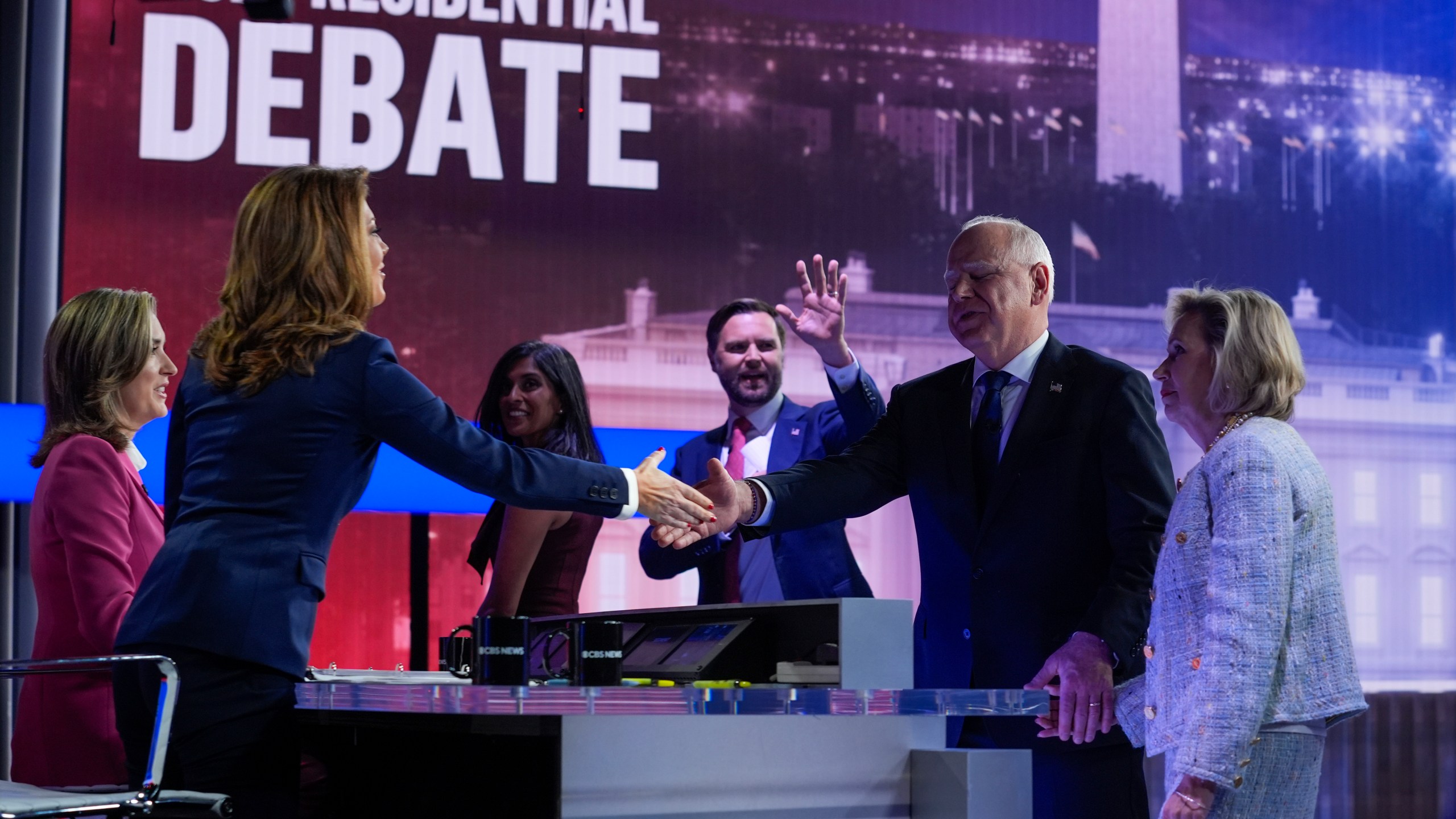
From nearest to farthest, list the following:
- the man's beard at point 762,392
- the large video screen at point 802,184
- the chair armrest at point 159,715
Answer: the chair armrest at point 159,715 → the man's beard at point 762,392 → the large video screen at point 802,184

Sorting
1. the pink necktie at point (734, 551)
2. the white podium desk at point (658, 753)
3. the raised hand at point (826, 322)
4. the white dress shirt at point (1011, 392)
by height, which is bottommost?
the white podium desk at point (658, 753)

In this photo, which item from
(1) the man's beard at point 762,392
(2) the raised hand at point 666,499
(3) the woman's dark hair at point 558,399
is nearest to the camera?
(2) the raised hand at point 666,499

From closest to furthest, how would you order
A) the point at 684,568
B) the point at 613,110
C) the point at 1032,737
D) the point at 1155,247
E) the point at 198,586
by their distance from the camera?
the point at 198,586, the point at 1032,737, the point at 684,568, the point at 613,110, the point at 1155,247

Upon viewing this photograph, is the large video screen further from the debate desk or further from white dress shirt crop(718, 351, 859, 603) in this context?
the debate desk

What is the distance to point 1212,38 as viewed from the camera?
648 centimetres

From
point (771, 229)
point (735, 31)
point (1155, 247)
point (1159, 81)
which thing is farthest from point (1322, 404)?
point (735, 31)

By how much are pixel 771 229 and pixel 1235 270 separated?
210 centimetres

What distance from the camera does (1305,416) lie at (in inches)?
248

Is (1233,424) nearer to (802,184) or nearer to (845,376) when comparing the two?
(845,376)

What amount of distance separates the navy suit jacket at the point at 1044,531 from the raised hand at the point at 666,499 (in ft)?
1.44

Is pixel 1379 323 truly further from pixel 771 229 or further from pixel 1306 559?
pixel 1306 559

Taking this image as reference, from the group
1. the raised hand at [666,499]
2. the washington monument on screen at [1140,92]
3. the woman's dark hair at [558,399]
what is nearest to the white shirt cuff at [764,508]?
the raised hand at [666,499]

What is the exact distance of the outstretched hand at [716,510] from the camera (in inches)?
103

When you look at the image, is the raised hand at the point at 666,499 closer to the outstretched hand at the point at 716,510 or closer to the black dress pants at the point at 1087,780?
the outstretched hand at the point at 716,510
